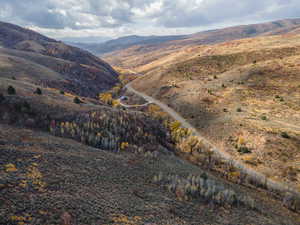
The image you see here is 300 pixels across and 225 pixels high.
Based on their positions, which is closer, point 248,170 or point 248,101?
point 248,170

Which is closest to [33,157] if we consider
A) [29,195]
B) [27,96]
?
[29,195]

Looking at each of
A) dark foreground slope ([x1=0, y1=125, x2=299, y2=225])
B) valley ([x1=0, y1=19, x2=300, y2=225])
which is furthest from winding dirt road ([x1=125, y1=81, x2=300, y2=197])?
dark foreground slope ([x1=0, y1=125, x2=299, y2=225])

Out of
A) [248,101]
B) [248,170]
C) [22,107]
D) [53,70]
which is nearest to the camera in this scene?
[22,107]

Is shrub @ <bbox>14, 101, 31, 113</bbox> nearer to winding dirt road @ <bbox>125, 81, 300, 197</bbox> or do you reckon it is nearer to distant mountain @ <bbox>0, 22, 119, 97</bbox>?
winding dirt road @ <bbox>125, 81, 300, 197</bbox>

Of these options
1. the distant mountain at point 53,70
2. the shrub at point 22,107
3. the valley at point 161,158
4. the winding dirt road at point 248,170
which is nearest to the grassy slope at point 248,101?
the valley at point 161,158

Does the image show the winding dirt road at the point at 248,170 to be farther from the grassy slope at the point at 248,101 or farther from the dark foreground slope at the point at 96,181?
the dark foreground slope at the point at 96,181

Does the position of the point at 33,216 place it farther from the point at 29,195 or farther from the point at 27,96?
the point at 27,96

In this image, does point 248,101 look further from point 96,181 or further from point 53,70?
point 53,70

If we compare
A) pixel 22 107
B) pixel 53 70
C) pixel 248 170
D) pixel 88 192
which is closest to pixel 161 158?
pixel 88 192
